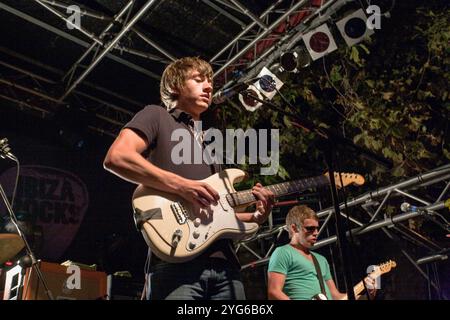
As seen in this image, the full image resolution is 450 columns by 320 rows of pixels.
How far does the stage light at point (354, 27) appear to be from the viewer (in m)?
5.50

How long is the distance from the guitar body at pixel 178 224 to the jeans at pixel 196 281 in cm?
5

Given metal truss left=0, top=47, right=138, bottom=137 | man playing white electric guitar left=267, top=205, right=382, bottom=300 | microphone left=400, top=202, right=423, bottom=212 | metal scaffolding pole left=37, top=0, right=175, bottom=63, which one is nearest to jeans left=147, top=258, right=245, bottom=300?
man playing white electric guitar left=267, top=205, right=382, bottom=300

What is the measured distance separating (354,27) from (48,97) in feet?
14.7

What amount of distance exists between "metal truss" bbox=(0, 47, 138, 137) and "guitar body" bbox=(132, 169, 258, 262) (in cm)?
542

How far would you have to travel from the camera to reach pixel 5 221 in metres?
5.78

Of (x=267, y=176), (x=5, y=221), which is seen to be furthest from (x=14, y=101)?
(x=267, y=176)

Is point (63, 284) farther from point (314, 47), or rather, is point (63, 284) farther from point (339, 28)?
point (339, 28)

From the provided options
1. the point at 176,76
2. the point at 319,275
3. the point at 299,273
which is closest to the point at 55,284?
the point at 299,273

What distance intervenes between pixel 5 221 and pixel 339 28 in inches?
183

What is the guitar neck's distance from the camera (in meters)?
2.45

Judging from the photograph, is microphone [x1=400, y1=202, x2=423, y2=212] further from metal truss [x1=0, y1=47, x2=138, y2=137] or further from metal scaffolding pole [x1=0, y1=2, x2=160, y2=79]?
metal truss [x1=0, y1=47, x2=138, y2=137]

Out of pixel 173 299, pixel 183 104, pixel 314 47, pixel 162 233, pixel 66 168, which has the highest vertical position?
pixel 314 47

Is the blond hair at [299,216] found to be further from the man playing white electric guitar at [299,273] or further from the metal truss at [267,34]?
the metal truss at [267,34]

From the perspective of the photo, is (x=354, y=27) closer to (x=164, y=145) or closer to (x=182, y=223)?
(x=164, y=145)
